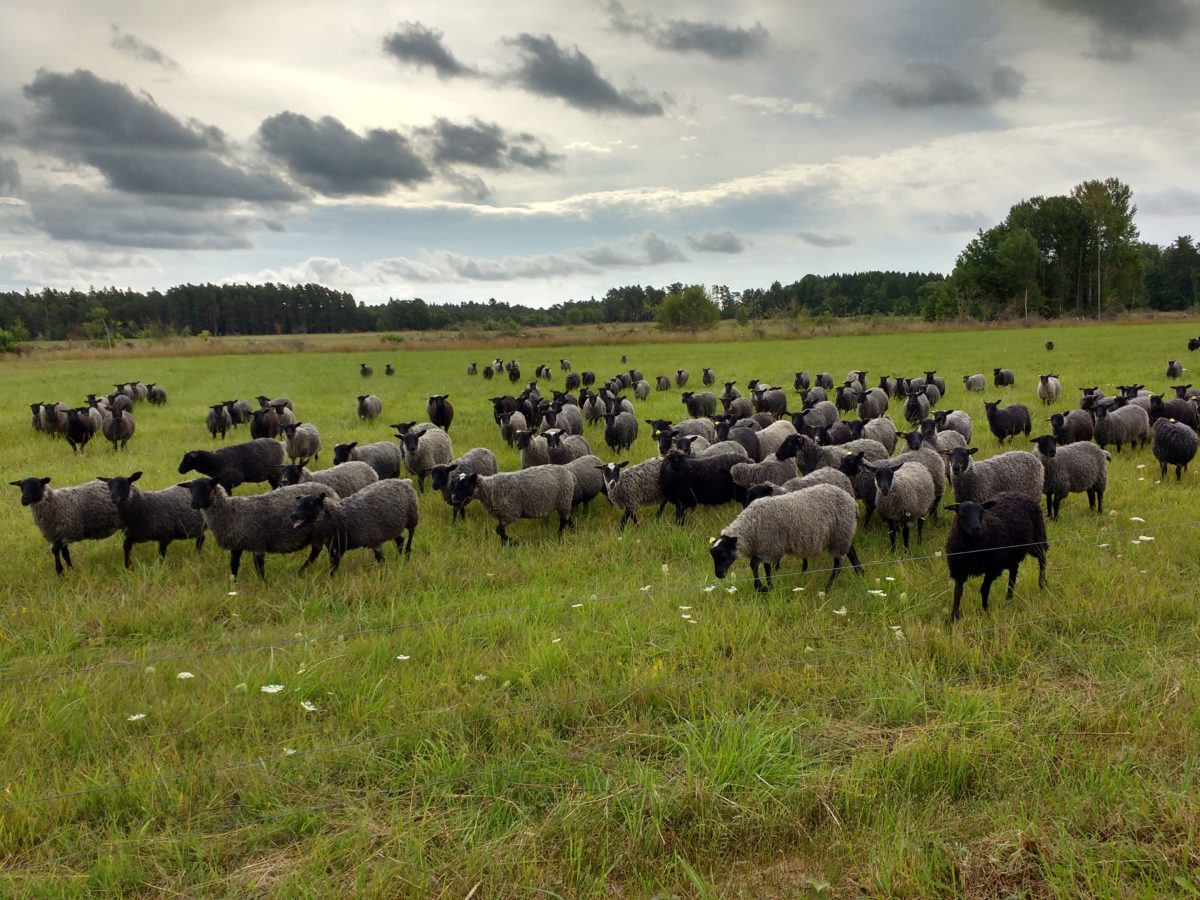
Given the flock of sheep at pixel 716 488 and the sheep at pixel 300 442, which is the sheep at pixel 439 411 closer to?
the flock of sheep at pixel 716 488

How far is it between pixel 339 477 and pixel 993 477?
924 cm

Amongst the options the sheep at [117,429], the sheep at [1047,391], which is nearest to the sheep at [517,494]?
the sheep at [117,429]

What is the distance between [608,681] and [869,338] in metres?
51.3

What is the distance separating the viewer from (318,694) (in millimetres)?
5004

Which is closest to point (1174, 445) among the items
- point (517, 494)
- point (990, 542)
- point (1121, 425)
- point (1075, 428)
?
point (1075, 428)

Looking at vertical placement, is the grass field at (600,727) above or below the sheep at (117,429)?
below

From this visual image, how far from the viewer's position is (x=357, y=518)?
26.8ft

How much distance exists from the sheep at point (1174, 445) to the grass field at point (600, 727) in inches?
128

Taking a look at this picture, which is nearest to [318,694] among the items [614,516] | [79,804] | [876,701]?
[79,804]

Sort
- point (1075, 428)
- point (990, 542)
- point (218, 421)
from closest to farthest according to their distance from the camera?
point (990, 542), point (1075, 428), point (218, 421)

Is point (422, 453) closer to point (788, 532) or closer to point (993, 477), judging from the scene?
point (788, 532)

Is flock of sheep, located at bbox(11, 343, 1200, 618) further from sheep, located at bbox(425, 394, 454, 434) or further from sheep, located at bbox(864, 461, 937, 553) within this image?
sheep, located at bbox(425, 394, 454, 434)

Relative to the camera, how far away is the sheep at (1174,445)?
34.9 ft

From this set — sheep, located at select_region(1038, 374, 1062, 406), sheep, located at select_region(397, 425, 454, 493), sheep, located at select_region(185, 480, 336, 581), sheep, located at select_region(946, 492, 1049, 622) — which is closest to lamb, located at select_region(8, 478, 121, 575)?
sheep, located at select_region(185, 480, 336, 581)
